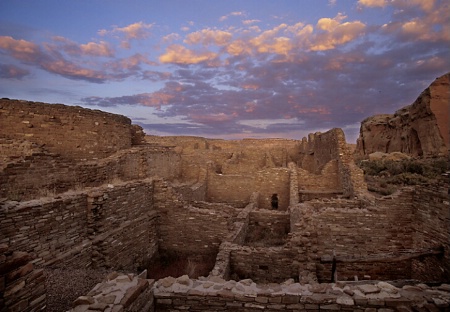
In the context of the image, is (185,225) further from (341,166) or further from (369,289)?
(341,166)

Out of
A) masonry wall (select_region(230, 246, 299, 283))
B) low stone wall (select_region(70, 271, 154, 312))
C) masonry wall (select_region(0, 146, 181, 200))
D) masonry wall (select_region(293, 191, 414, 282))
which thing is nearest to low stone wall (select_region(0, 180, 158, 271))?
masonry wall (select_region(0, 146, 181, 200))

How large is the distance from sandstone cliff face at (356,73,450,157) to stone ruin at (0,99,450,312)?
22143 millimetres

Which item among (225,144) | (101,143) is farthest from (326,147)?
(225,144)

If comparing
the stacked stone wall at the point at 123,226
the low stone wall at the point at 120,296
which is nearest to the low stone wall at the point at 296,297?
the low stone wall at the point at 120,296

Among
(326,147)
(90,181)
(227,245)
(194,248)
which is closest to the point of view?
(227,245)

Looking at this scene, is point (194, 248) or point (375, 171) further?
point (375, 171)

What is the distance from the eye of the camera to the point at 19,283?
2.70m

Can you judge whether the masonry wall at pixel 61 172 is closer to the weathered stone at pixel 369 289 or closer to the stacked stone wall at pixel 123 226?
the stacked stone wall at pixel 123 226

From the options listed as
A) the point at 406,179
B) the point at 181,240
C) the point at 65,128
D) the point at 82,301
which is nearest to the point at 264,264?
the point at 181,240

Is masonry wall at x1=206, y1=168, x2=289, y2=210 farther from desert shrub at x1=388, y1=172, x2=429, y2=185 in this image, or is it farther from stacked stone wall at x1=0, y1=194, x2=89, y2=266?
stacked stone wall at x1=0, y1=194, x2=89, y2=266

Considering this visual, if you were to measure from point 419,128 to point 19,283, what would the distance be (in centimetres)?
3794

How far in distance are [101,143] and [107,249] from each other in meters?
7.83

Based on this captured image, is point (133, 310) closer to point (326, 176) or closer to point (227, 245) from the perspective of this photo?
point (227, 245)

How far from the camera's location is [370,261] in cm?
582
